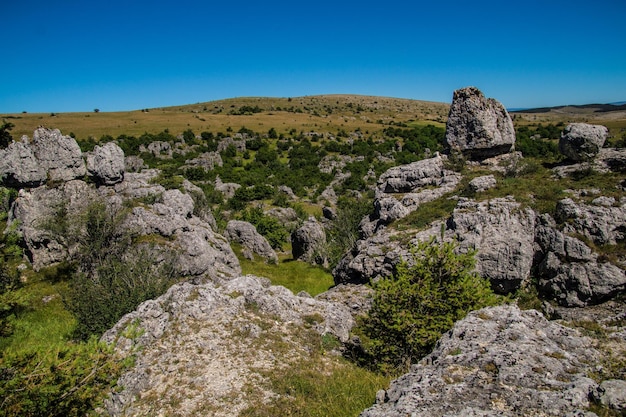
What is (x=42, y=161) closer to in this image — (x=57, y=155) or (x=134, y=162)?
(x=57, y=155)

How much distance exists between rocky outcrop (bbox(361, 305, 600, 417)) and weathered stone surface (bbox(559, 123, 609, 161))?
20451 millimetres

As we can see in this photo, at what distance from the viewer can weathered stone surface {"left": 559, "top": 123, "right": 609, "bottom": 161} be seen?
24406 mm

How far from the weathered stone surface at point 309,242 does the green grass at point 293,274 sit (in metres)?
0.95

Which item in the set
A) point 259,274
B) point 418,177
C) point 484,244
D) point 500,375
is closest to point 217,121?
point 259,274

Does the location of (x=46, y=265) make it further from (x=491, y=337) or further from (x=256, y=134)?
(x=256, y=134)

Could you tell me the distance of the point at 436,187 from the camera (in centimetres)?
2761

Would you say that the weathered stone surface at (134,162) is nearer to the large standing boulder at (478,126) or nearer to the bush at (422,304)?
the large standing boulder at (478,126)

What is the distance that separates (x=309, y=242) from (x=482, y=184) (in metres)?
16.2

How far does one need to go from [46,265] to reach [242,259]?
45.0ft

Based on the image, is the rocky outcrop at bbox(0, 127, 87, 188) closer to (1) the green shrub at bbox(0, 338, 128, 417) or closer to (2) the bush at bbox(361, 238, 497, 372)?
(1) the green shrub at bbox(0, 338, 128, 417)

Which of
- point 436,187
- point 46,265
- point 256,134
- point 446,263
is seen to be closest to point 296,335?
point 446,263

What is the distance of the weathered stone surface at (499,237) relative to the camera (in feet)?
60.1

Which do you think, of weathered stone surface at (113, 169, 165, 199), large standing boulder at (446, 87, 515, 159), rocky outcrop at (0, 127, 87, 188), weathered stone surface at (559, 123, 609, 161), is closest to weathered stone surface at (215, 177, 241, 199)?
weathered stone surface at (113, 169, 165, 199)

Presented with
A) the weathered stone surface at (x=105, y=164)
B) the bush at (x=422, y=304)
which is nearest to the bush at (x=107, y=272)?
the weathered stone surface at (x=105, y=164)
